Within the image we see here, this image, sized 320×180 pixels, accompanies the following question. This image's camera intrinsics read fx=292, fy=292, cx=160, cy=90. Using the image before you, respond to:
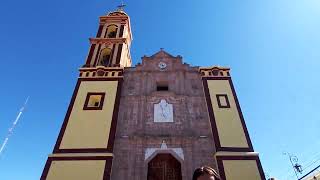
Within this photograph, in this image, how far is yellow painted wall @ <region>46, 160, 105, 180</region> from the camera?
15.7 meters

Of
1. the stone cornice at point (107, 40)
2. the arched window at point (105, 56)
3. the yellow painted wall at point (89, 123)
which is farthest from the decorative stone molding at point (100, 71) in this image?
the stone cornice at point (107, 40)

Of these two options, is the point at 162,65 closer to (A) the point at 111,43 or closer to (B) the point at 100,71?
(B) the point at 100,71

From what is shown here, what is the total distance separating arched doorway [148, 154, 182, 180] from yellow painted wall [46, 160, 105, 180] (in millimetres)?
2794

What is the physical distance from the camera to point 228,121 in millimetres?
18641

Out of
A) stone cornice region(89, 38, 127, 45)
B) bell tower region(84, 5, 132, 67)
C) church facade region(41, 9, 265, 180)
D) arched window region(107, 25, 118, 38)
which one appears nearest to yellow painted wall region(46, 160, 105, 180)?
church facade region(41, 9, 265, 180)

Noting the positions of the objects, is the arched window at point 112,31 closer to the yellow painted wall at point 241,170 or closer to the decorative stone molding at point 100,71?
the decorative stone molding at point 100,71

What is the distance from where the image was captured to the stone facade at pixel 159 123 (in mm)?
16641

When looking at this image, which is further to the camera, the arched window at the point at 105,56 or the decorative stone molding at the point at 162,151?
the arched window at the point at 105,56

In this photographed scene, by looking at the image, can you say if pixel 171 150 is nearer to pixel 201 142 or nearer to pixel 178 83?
pixel 201 142

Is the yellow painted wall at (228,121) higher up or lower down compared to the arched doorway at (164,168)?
higher up

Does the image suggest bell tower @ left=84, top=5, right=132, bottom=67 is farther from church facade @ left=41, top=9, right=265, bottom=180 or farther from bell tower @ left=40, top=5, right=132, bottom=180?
church facade @ left=41, top=9, right=265, bottom=180

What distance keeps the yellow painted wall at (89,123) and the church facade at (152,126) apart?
0.19ft

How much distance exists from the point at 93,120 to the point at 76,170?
11.9 feet

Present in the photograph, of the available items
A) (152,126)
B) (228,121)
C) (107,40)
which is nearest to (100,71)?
(107,40)
